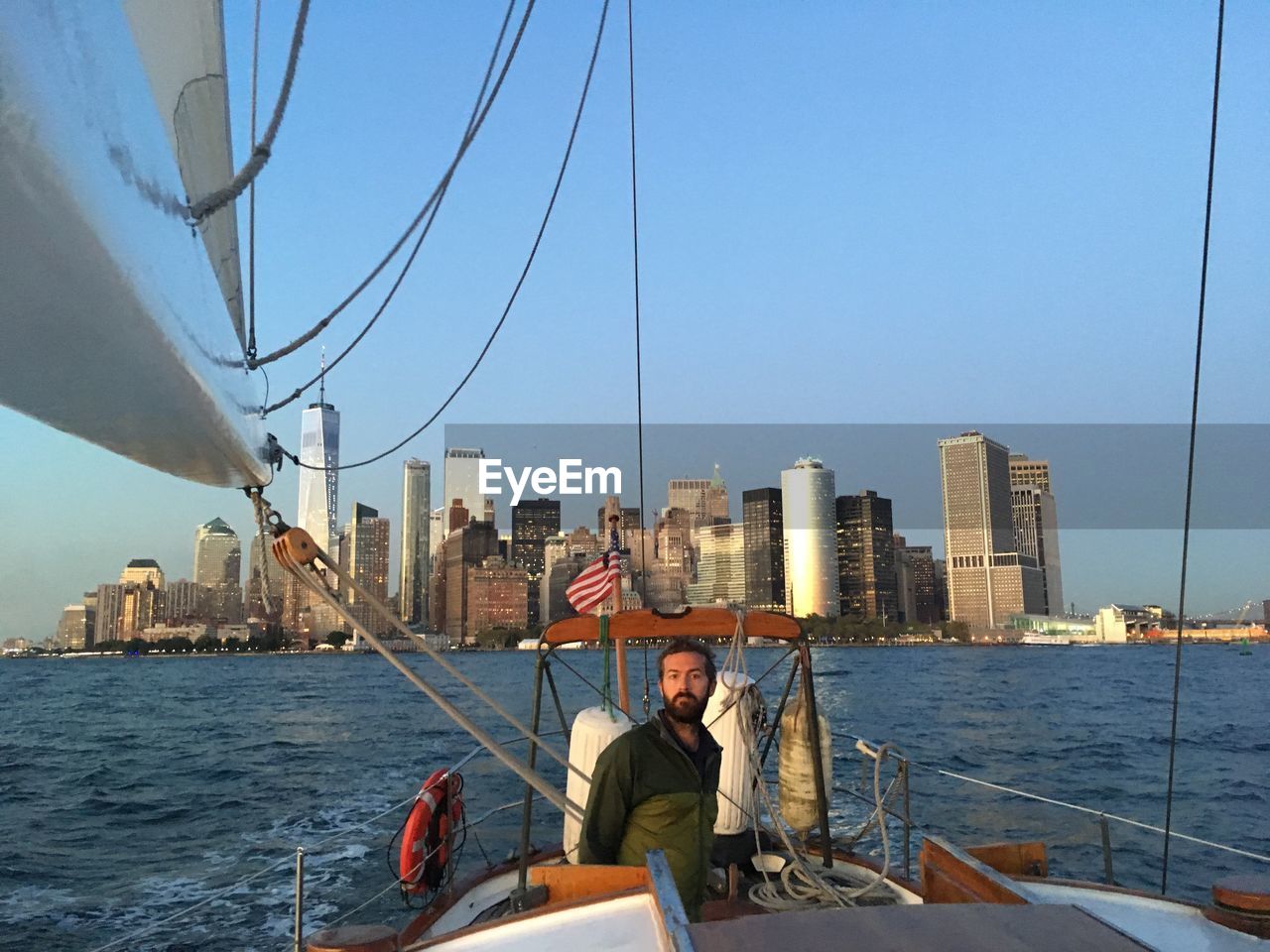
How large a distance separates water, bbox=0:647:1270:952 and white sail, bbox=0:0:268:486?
20.8 ft

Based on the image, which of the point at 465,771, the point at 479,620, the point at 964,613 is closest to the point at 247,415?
the point at 465,771

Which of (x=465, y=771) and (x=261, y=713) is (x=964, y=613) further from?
(x=465, y=771)

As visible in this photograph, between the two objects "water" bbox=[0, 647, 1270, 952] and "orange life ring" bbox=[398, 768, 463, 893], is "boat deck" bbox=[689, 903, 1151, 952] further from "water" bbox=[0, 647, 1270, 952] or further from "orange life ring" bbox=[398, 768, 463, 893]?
Result: "water" bbox=[0, 647, 1270, 952]

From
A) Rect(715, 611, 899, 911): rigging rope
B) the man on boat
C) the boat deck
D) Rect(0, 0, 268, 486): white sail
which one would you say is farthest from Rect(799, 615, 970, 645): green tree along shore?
Rect(0, 0, 268, 486): white sail

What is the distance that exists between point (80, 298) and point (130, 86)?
51 cm

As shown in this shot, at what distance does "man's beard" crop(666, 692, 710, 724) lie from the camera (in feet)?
13.1

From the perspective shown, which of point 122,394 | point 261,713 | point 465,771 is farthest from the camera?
point 261,713

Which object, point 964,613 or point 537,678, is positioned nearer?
point 537,678

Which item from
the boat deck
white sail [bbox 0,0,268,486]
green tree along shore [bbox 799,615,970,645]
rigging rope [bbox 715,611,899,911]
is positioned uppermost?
white sail [bbox 0,0,268,486]

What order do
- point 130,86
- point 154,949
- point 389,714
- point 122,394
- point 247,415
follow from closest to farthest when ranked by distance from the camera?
point 130,86 < point 122,394 < point 247,415 < point 154,949 < point 389,714

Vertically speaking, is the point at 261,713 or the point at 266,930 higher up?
the point at 266,930

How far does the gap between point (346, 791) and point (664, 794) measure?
76.0ft

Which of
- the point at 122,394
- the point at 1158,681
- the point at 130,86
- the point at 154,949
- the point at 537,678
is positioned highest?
the point at 130,86

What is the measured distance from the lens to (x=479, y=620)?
544 feet
